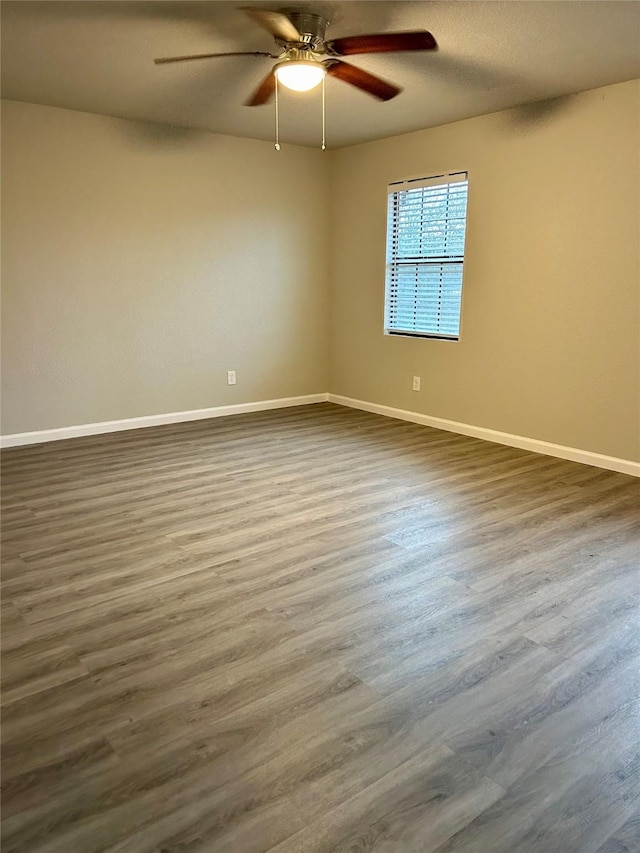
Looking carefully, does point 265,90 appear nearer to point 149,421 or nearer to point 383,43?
point 383,43

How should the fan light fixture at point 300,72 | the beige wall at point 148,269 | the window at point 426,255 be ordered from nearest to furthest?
the fan light fixture at point 300,72 < the beige wall at point 148,269 < the window at point 426,255

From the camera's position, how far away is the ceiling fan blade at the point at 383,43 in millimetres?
2602

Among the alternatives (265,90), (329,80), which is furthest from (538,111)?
(265,90)

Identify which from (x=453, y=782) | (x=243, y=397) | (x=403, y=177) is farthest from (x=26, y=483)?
(x=403, y=177)

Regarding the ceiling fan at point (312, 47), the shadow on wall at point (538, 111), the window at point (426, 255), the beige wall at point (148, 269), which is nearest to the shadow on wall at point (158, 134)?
the beige wall at point (148, 269)

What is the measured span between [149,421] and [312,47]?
3.29 meters

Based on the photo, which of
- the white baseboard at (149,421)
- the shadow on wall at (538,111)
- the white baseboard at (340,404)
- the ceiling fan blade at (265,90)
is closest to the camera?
the ceiling fan blade at (265,90)

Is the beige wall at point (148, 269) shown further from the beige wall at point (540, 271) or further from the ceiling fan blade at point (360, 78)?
the ceiling fan blade at point (360, 78)

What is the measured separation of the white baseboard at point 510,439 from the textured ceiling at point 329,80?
7.65ft

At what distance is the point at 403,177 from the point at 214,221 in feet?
5.48

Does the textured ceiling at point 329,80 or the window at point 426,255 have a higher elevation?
the textured ceiling at point 329,80

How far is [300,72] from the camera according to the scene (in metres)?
2.97

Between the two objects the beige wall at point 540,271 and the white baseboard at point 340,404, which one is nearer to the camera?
the beige wall at point 540,271

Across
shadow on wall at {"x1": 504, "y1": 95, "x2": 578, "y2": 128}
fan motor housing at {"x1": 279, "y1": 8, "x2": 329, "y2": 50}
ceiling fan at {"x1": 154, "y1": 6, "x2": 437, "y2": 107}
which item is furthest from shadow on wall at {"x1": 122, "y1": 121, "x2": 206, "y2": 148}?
shadow on wall at {"x1": 504, "y1": 95, "x2": 578, "y2": 128}
